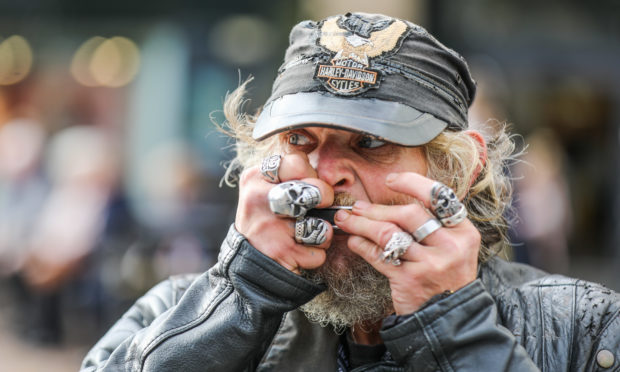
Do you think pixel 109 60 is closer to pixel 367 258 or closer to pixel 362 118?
pixel 362 118

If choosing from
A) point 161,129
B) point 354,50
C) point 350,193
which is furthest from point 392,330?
point 161,129

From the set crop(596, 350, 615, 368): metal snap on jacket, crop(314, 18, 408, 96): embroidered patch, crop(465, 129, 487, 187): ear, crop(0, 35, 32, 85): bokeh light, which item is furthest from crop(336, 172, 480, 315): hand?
crop(0, 35, 32, 85): bokeh light

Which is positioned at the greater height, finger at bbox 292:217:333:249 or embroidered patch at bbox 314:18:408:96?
embroidered patch at bbox 314:18:408:96

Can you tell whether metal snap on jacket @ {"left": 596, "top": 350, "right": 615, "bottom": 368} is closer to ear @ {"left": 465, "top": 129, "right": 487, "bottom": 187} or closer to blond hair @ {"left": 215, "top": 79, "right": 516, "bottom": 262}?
blond hair @ {"left": 215, "top": 79, "right": 516, "bottom": 262}

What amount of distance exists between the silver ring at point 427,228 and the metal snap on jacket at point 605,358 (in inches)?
23.6

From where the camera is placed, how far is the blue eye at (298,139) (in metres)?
2.09

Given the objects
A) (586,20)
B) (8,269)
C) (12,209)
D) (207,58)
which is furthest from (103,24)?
(586,20)

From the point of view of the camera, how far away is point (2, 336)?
744cm

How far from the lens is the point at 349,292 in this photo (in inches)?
80.0

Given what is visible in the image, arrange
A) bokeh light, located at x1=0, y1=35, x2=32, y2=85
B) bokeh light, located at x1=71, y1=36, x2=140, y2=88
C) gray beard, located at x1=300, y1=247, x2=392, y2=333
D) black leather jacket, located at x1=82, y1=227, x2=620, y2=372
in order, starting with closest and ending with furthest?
black leather jacket, located at x1=82, y1=227, x2=620, y2=372 < gray beard, located at x1=300, y1=247, x2=392, y2=333 < bokeh light, located at x1=71, y1=36, x2=140, y2=88 < bokeh light, located at x1=0, y1=35, x2=32, y2=85

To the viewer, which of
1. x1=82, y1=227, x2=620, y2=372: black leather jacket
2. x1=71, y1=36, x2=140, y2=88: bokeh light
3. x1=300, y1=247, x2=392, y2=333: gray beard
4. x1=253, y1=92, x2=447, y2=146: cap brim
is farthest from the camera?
x1=71, y1=36, x2=140, y2=88: bokeh light

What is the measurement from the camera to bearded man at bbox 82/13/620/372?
171cm

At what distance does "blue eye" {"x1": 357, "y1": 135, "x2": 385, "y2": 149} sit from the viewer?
201 cm

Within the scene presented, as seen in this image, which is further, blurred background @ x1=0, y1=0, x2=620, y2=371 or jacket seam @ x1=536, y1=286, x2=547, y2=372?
blurred background @ x1=0, y1=0, x2=620, y2=371
